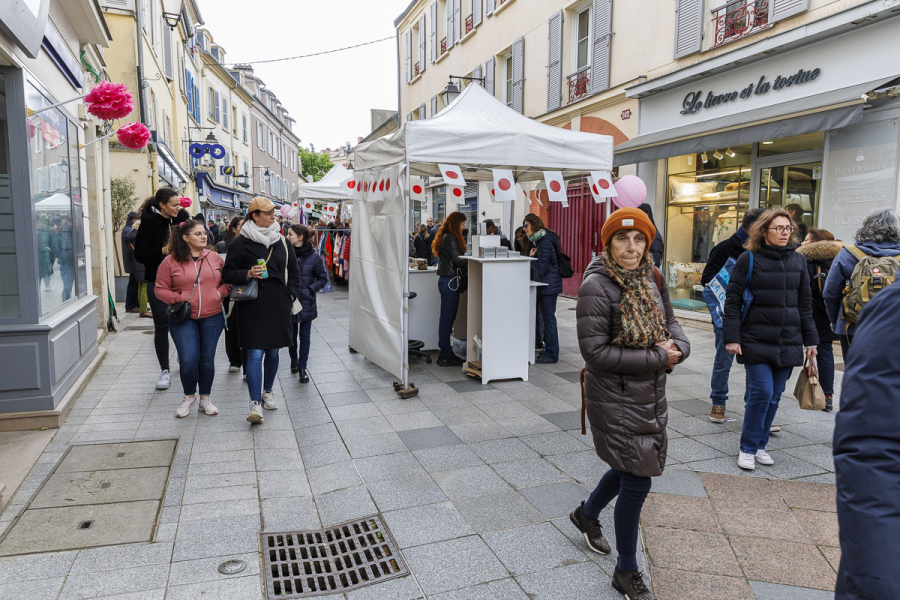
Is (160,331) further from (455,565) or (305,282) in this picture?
(455,565)

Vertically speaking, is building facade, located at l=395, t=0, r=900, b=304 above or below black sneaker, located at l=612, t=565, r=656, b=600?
above

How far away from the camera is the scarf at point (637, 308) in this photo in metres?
2.63

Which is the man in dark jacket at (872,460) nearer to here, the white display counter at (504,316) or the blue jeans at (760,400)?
the blue jeans at (760,400)

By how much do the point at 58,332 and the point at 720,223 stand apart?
9.42 m

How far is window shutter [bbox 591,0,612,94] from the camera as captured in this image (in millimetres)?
12078

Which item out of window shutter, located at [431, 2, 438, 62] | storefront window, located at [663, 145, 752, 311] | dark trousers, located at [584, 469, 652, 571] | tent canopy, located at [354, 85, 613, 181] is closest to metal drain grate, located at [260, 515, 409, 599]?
dark trousers, located at [584, 469, 652, 571]

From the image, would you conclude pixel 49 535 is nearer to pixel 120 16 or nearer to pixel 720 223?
pixel 720 223

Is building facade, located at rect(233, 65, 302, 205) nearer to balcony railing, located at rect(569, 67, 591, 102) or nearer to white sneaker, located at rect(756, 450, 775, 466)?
balcony railing, located at rect(569, 67, 591, 102)

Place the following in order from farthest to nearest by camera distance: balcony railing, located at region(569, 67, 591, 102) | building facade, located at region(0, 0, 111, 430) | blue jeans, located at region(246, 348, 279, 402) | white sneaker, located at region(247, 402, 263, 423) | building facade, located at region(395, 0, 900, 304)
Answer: balcony railing, located at region(569, 67, 591, 102)
building facade, located at region(395, 0, 900, 304)
blue jeans, located at region(246, 348, 279, 402)
white sneaker, located at region(247, 402, 263, 423)
building facade, located at region(0, 0, 111, 430)

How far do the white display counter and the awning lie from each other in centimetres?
412

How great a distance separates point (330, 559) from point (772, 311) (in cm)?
315

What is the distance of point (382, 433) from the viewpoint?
4.86m

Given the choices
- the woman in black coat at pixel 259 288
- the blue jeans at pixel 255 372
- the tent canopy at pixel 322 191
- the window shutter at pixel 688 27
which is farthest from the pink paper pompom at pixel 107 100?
the tent canopy at pixel 322 191

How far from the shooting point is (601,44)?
1234 cm
